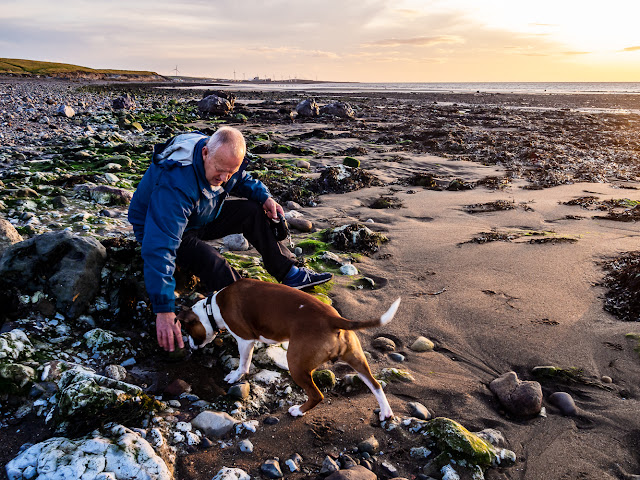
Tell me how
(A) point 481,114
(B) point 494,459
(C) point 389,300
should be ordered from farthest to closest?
(A) point 481,114 < (C) point 389,300 < (B) point 494,459

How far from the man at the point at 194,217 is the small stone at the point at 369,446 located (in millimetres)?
1741

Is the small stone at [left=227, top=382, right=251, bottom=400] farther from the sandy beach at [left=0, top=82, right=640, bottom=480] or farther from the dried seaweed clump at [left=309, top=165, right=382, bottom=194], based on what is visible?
the dried seaweed clump at [left=309, top=165, right=382, bottom=194]

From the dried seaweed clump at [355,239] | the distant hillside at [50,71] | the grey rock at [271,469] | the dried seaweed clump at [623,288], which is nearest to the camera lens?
the grey rock at [271,469]

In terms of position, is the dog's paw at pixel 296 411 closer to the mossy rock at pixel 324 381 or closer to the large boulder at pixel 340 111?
the mossy rock at pixel 324 381

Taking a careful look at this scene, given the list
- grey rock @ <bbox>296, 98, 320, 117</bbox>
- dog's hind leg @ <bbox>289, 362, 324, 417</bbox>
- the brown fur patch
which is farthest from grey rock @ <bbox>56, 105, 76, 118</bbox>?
dog's hind leg @ <bbox>289, 362, 324, 417</bbox>

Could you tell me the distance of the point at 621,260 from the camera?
20.4ft

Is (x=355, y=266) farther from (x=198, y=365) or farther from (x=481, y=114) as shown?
(x=481, y=114)

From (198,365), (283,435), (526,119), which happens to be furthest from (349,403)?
(526,119)

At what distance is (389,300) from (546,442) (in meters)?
2.52

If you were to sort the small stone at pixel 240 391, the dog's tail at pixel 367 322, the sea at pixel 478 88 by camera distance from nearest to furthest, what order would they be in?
the dog's tail at pixel 367 322 → the small stone at pixel 240 391 → the sea at pixel 478 88

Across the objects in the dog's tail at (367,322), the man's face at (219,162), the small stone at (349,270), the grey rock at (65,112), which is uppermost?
the grey rock at (65,112)

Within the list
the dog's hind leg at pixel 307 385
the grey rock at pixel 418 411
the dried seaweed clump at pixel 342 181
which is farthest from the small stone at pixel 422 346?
the dried seaweed clump at pixel 342 181

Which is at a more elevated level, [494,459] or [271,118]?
[271,118]

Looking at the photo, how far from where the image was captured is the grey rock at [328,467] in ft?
9.84
